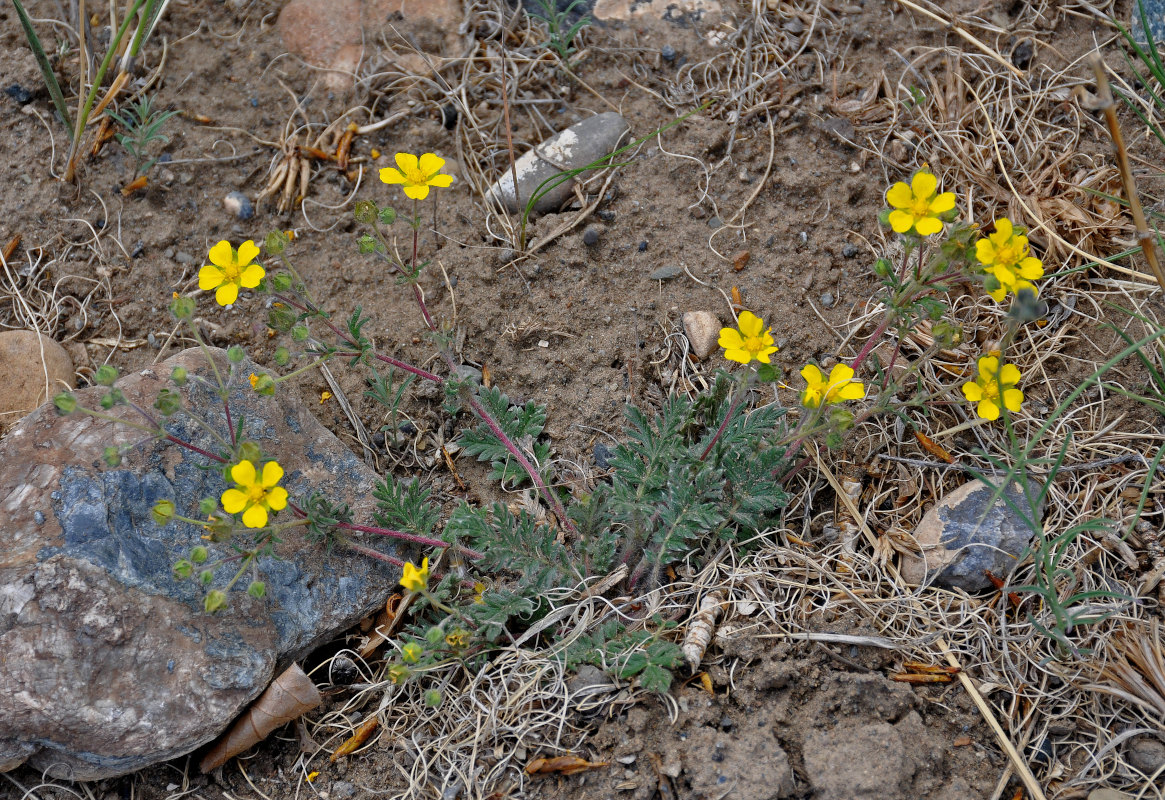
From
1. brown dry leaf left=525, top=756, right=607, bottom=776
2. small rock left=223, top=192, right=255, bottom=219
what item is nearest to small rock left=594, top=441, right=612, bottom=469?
brown dry leaf left=525, top=756, right=607, bottom=776

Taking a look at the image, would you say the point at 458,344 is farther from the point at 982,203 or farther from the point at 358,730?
the point at 982,203

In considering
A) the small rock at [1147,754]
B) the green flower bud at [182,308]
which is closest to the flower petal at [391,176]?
the green flower bud at [182,308]

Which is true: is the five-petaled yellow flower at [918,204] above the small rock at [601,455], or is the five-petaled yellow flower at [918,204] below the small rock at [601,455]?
above

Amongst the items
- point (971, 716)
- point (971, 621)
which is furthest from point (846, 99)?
point (971, 716)

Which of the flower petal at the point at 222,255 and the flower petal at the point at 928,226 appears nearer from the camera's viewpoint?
the flower petal at the point at 928,226

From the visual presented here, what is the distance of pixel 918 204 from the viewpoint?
8.96 feet

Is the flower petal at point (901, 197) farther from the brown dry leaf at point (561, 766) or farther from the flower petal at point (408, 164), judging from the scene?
the brown dry leaf at point (561, 766)

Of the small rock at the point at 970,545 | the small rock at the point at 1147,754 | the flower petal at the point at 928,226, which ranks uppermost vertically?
the flower petal at the point at 928,226

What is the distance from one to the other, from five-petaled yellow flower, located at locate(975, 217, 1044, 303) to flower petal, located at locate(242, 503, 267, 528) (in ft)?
7.62

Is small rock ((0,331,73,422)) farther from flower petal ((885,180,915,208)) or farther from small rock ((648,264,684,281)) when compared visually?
flower petal ((885,180,915,208))

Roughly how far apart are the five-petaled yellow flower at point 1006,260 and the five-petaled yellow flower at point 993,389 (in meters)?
0.22

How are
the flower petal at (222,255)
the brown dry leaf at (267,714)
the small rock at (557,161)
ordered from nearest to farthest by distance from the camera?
1. the brown dry leaf at (267,714)
2. the flower petal at (222,255)
3. the small rock at (557,161)

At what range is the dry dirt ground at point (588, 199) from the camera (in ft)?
11.6

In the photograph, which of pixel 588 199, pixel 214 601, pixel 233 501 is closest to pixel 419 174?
pixel 588 199
